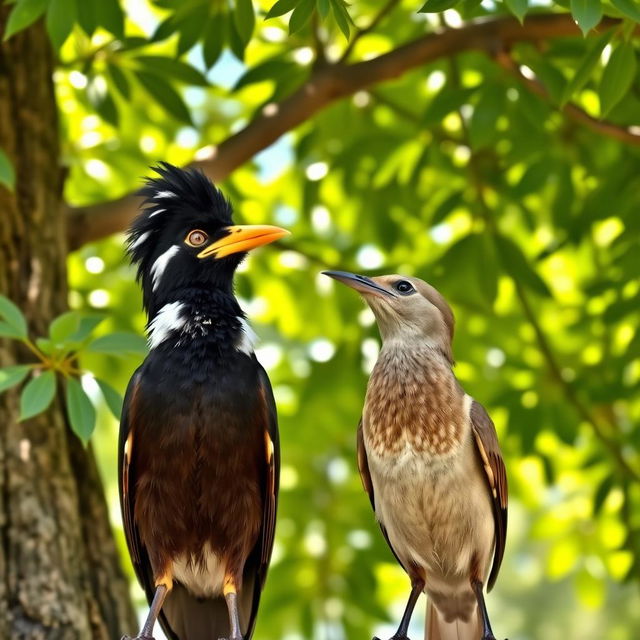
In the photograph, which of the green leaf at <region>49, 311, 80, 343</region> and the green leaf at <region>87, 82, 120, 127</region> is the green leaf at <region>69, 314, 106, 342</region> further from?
the green leaf at <region>87, 82, 120, 127</region>

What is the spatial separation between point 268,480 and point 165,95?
2369 mm

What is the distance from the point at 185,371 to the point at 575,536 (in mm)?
4457

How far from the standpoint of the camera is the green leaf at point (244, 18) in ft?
18.3

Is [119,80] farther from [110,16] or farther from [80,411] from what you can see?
[80,411]

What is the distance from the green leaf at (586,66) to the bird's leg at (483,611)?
198cm

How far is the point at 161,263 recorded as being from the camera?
16.8 feet

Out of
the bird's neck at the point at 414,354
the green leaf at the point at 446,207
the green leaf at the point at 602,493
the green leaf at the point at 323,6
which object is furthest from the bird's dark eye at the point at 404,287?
the green leaf at the point at 602,493

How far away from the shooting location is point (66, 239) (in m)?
6.38

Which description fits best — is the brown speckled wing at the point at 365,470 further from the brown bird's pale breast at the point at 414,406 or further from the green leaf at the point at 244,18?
the green leaf at the point at 244,18

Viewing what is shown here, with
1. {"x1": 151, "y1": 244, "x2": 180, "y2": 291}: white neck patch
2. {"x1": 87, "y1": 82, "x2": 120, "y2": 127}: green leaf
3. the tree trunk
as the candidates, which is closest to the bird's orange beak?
{"x1": 151, "y1": 244, "x2": 180, "y2": 291}: white neck patch

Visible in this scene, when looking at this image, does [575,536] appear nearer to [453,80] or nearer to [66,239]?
[453,80]

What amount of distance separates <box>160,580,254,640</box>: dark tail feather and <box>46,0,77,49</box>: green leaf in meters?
2.43

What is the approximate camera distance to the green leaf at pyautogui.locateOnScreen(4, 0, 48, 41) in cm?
510

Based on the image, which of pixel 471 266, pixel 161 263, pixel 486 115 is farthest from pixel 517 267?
pixel 161 263
